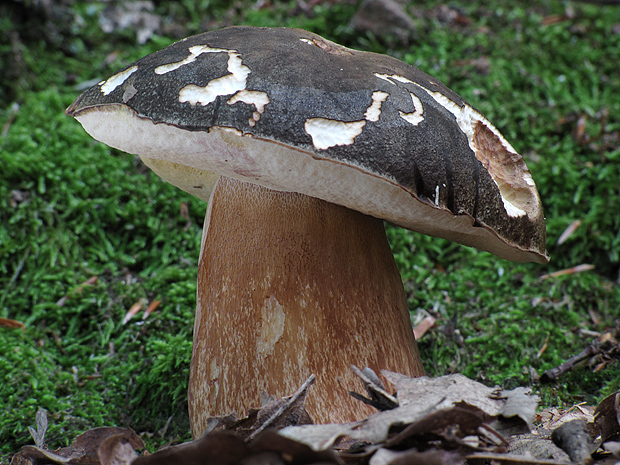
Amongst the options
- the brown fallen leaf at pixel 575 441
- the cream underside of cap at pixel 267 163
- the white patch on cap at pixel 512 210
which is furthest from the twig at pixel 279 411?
the white patch on cap at pixel 512 210

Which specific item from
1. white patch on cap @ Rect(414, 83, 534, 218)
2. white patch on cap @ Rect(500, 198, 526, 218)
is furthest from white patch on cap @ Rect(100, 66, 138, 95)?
white patch on cap @ Rect(500, 198, 526, 218)

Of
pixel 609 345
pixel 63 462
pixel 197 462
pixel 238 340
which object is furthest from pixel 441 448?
pixel 609 345

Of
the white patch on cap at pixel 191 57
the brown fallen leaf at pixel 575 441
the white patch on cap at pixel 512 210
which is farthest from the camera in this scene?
the white patch on cap at pixel 512 210

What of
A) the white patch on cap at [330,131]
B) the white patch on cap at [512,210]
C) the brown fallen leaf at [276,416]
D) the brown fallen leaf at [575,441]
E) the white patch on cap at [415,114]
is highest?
the white patch on cap at [415,114]

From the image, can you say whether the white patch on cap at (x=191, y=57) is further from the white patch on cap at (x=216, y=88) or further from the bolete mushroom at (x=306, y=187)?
the white patch on cap at (x=216, y=88)

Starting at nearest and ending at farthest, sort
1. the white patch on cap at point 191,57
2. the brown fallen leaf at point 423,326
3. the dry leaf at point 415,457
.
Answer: the dry leaf at point 415,457 < the white patch on cap at point 191,57 < the brown fallen leaf at point 423,326

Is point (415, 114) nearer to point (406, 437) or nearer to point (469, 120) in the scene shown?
point (469, 120)

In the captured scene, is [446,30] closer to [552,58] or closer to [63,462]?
[552,58]
